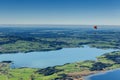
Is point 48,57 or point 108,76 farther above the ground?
point 108,76

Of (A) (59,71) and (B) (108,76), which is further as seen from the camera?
(A) (59,71)

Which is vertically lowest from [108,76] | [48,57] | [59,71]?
[48,57]

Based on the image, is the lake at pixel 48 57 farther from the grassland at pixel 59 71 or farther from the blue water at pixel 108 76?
the blue water at pixel 108 76

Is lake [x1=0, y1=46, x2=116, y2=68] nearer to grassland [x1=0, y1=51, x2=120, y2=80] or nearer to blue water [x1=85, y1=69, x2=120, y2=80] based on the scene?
grassland [x1=0, y1=51, x2=120, y2=80]

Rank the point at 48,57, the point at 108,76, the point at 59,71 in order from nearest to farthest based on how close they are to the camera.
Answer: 1. the point at 108,76
2. the point at 59,71
3. the point at 48,57

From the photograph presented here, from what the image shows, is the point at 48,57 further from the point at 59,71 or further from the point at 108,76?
the point at 108,76

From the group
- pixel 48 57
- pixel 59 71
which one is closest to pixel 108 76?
pixel 59 71

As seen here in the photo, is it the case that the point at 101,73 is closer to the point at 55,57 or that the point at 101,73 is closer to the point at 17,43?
the point at 55,57

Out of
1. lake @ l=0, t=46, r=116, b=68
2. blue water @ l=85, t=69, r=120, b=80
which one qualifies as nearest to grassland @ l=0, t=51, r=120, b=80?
blue water @ l=85, t=69, r=120, b=80

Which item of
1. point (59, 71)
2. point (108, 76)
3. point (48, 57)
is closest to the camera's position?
point (108, 76)

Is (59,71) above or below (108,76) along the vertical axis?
below

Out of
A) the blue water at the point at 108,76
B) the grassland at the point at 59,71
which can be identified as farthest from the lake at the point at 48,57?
the blue water at the point at 108,76

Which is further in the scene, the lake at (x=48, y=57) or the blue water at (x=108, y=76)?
the lake at (x=48, y=57)
